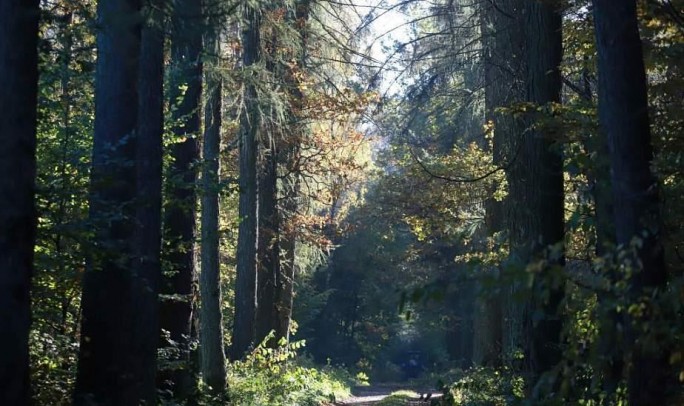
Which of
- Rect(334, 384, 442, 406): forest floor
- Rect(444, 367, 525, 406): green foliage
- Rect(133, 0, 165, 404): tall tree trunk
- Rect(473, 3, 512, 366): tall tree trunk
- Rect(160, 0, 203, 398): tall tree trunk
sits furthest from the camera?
Rect(334, 384, 442, 406): forest floor

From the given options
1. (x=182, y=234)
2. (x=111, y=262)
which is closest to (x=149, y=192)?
(x=111, y=262)

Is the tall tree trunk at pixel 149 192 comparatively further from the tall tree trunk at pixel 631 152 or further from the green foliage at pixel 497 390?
the tall tree trunk at pixel 631 152

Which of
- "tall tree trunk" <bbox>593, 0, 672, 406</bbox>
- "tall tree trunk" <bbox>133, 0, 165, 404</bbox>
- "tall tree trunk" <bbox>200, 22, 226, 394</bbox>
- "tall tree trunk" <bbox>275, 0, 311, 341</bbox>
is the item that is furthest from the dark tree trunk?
"tall tree trunk" <bbox>593, 0, 672, 406</bbox>

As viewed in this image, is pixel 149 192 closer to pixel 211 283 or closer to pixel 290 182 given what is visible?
pixel 211 283

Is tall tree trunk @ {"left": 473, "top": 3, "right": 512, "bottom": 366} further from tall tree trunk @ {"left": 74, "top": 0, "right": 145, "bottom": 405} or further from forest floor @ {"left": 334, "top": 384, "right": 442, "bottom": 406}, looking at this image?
tall tree trunk @ {"left": 74, "top": 0, "right": 145, "bottom": 405}

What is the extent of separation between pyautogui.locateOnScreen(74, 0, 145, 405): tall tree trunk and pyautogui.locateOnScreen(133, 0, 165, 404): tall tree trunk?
654 millimetres

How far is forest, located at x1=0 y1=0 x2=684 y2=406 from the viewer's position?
605 cm

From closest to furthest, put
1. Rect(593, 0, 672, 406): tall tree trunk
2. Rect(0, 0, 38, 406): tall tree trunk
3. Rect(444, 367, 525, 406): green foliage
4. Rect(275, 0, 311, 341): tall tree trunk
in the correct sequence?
1. Rect(0, 0, 38, 406): tall tree trunk
2. Rect(593, 0, 672, 406): tall tree trunk
3. Rect(444, 367, 525, 406): green foliage
4. Rect(275, 0, 311, 341): tall tree trunk

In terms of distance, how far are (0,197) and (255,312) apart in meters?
15.6

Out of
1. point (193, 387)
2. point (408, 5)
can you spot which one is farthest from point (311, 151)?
point (193, 387)

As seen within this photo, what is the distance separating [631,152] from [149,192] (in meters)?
5.40

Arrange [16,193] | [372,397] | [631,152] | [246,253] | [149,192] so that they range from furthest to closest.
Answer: [372,397]
[246,253]
[149,192]
[631,152]
[16,193]

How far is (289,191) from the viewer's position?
23266 millimetres

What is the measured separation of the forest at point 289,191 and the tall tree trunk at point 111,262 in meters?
0.02
